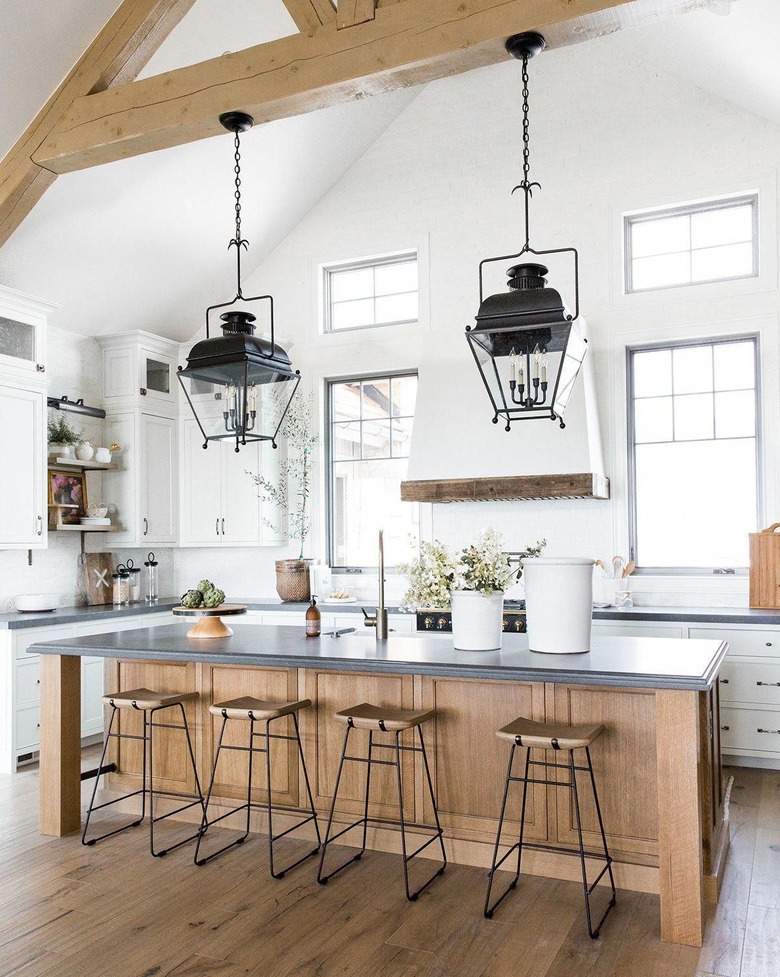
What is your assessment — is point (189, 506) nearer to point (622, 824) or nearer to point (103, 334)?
point (103, 334)

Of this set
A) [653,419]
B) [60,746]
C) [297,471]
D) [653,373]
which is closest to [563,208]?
[653,373]

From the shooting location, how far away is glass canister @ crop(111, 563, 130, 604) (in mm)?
6531

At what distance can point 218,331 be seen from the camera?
7.34m

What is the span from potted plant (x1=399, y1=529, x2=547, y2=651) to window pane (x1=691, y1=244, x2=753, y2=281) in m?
3.16

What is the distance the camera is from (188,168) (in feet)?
19.3

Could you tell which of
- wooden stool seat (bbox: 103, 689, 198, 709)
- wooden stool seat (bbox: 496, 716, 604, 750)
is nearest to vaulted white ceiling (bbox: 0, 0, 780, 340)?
wooden stool seat (bbox: 103, 689, 198, 709)

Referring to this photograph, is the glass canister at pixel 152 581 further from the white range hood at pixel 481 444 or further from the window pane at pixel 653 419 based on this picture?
the window pane at pixel 653 419

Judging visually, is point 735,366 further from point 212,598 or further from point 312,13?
point 212,598

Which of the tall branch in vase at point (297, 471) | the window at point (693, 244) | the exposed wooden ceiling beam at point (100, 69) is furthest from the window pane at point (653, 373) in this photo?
the exposed wooden ceiling beam at point (100, 69)

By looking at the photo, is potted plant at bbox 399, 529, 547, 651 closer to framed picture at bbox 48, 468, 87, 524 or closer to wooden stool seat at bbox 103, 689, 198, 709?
wooden stool seat at bbox 103, 689, 198, 709

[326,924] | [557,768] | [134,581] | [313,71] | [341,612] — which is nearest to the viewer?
[326,924]

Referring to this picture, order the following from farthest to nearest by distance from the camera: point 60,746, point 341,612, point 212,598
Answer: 1. point 341,612
2. point 212,598
3. point 60,746

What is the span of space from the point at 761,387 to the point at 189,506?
4.28 meters

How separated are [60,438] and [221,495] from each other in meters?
1.26
